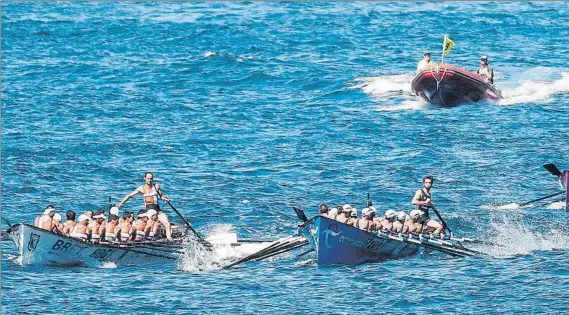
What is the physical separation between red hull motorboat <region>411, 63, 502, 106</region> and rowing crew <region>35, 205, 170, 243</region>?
21175 mm

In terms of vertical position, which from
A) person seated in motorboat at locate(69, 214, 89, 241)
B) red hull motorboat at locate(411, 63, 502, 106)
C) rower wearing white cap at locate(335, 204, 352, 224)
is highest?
red hull motorboat at locate(411, 63, 502, 106)

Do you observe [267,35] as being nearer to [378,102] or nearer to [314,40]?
[314,40]

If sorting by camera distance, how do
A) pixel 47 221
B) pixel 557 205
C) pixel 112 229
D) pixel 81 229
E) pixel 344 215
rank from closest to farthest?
pixel 47 221 → pixel 81 229 → pixel 112 229 → pixel 344 215 → pixel 557 205

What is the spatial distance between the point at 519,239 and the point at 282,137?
17598 millimetres

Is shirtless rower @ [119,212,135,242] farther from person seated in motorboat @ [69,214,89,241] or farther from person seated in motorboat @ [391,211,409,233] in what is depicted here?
person seated in motorboat @ [391,211,409,233]

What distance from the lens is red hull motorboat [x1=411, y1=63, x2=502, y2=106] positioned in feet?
208

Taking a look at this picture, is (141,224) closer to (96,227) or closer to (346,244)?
(96,227)

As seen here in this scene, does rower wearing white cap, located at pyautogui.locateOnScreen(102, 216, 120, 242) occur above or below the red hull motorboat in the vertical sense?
below

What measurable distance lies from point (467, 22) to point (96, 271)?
2042 inches

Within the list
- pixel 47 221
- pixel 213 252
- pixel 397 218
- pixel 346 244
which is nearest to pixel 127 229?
pixel 47 221

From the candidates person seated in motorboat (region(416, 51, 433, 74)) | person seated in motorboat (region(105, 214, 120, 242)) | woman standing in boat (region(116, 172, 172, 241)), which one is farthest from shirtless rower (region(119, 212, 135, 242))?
person seated in motorboat (region(416, 51, 433, 74))

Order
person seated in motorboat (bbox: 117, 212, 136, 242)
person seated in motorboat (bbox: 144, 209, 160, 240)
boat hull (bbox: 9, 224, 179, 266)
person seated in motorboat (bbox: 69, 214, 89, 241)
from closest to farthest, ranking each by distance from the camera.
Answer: boat hull (bbox: 9, 224, 179, 266), person seated in motorboat (bbox: 69, 214, 89, 241), person seated in motorboat (bbox: 117, 212, 136, 242), person seated in motorboat (bbox: 144, 209, 160, 240)

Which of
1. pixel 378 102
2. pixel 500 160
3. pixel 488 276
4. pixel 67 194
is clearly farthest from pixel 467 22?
pixel 488 276

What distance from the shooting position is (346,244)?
143 feet
